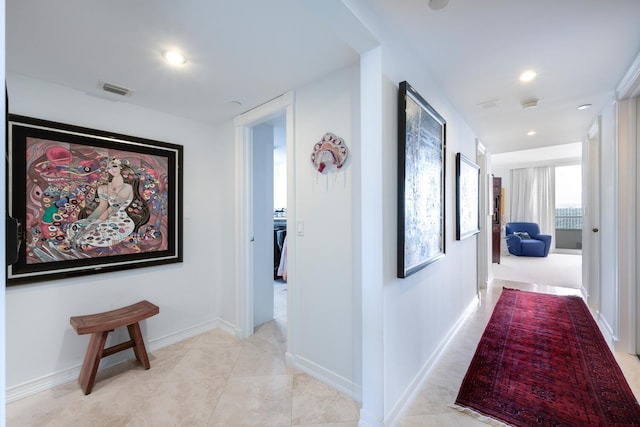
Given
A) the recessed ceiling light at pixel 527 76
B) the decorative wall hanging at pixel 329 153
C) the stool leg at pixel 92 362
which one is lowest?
the stool leg at pixel 92 362

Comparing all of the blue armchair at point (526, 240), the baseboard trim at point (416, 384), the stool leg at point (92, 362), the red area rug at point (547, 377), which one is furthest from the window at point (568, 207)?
the stool leg at point (92, 362)

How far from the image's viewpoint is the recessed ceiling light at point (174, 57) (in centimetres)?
171

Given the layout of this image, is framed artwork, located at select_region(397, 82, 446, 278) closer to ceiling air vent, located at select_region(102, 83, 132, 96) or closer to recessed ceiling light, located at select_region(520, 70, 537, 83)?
recessed ceiling light, located at select_region(520, 70, 537, 83)

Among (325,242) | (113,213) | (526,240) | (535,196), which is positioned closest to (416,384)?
(325,242)

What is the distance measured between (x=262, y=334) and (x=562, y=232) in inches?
345

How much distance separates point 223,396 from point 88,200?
1.81m

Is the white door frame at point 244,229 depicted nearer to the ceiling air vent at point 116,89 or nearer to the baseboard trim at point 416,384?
the ceiling air vent at point 116,89

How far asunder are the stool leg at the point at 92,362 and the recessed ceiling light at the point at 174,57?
77.4 inches

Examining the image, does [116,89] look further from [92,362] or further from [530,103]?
[530,103]

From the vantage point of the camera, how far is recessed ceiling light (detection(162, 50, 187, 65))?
1.71 m

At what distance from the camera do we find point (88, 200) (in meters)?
2.18

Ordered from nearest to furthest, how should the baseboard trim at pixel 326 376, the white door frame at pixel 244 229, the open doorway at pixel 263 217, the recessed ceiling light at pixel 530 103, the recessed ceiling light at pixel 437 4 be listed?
the recessed ceiling light at pixel 437 4 → the baseboard trim at pixel 326 376 → the recessed ceiling light at pixel 530 103 → the white door frame at pixel 244 229 → the open doorway at pixel 263 217

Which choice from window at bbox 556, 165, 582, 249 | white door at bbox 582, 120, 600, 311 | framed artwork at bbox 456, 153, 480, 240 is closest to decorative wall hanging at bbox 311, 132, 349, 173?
framed artwork at bbox 456, 153, 480, 240

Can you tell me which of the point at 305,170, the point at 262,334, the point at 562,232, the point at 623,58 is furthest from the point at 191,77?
the point at 562,232
